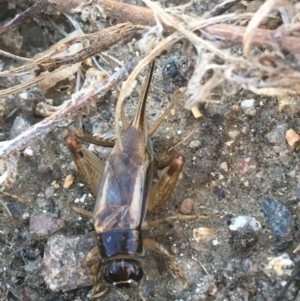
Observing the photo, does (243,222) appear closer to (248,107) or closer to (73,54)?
A: (248,107)

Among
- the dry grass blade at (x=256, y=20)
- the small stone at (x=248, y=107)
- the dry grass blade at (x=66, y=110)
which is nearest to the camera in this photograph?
the dry grass blade at (x=256, y=20)

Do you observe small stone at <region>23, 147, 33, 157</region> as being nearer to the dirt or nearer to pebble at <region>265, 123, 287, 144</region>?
the dirt

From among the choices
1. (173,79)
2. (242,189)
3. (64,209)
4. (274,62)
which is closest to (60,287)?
(64,209)

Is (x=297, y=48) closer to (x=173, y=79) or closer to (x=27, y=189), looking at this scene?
(x=173, y=79)

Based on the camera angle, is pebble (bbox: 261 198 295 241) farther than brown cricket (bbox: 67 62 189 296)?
No

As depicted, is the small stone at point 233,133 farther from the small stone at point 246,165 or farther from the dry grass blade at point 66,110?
the dry grass blade at point 66,110

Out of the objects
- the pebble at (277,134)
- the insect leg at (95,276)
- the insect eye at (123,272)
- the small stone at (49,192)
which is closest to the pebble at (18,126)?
the small stone at (49,192)

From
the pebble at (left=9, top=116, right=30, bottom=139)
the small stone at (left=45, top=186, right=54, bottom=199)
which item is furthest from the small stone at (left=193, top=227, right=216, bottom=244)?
the pebble at (left=9, top=116, right=30, bottom=139)
